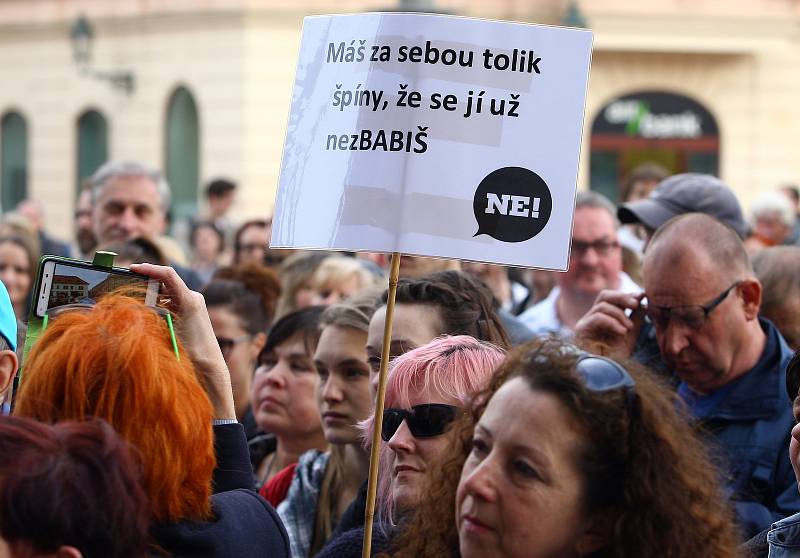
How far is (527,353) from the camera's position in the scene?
294 cm

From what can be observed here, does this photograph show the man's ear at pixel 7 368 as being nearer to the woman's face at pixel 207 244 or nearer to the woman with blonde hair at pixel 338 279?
the woman with blonde hair at pixel 338 279

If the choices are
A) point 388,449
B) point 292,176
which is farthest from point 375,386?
point 292,176

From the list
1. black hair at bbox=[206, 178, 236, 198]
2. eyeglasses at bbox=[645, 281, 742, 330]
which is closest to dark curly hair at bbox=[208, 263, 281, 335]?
eyeglasses at bbox=[645, 281, 742, 330]

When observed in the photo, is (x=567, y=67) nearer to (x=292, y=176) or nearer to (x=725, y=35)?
(x=292, y=176)

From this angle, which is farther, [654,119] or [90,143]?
[90,143]

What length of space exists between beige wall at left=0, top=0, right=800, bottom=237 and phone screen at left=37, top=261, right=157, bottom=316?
22.9 meters

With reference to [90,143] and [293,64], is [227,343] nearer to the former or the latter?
[293,64]

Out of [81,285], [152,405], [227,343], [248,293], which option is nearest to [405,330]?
[81,285]

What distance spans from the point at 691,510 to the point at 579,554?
22 cm

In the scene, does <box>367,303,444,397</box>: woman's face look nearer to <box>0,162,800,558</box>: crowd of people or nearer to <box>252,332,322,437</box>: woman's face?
<box>0,162,800,558</box>: crowd of people

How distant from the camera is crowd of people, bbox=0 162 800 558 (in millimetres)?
2705

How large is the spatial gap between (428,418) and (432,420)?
1cm

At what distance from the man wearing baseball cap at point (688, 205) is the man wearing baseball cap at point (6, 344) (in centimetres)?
267

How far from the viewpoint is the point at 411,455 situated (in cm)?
373
